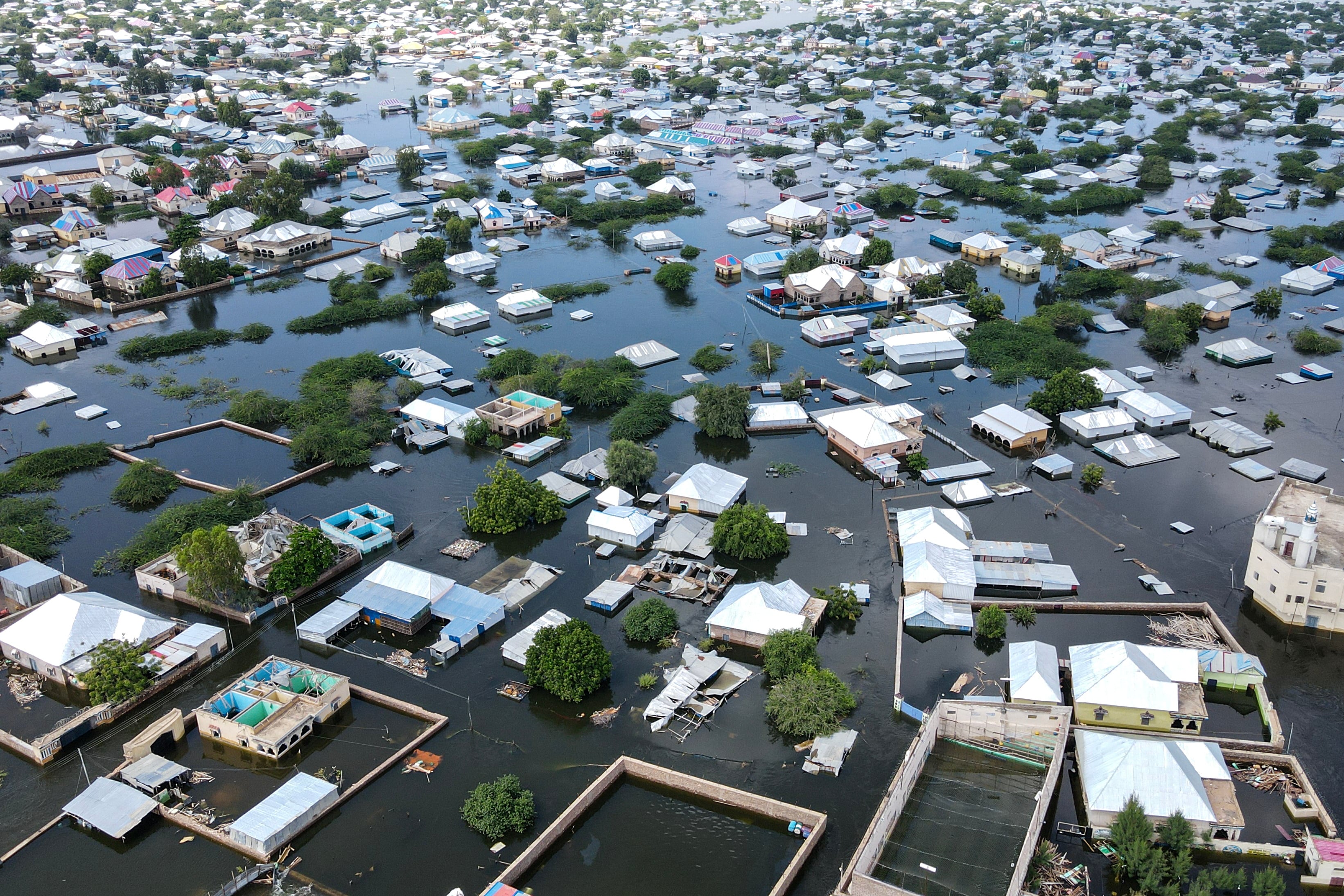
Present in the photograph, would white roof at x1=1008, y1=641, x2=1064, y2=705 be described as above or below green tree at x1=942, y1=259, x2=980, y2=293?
below

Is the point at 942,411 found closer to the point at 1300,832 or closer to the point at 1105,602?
the point at 1105,602

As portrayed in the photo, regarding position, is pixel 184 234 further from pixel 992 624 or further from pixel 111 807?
pixel 992 624

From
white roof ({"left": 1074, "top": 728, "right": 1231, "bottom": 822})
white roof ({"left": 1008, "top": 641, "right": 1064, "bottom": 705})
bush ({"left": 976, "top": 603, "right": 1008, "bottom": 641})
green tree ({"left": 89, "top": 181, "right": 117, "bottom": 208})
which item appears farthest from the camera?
green tree ({"left": 89, "top": 181, "right": 117, "bottom": 208})

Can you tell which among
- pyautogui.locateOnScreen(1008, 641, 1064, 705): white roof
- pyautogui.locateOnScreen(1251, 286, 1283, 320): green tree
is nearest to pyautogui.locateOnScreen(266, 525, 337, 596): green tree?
pyautogui.locateOnScreen(1008, 641, 1064, 705): white roof

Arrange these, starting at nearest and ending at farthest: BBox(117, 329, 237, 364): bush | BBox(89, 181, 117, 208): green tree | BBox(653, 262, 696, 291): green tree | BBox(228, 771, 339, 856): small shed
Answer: BBox(228, 771, 339, 856): small shed, BBox(117, 329, 237, 364): bush, BBox(653, 262, 696, 291): green tree, BBox(89, 181, 117, 208): green tree

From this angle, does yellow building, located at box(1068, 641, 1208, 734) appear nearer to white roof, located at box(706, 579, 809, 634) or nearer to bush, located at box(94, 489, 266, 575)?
white roof, located at box(706, 579, 809, 634)

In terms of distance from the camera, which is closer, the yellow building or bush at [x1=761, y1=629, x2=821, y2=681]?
the yellow building
